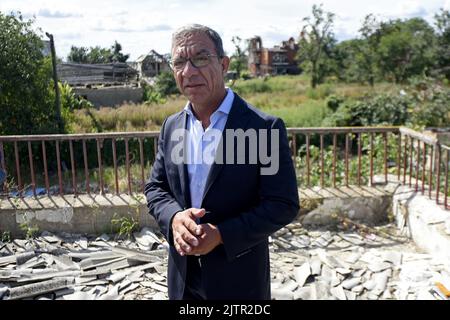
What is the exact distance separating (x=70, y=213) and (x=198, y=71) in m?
3.70

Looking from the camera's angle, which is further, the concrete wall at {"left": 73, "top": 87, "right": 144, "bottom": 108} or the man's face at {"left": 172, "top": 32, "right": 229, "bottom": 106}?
the concrete wall at {"left": 73, "top": 87, "right": 144, "bottom": 108}

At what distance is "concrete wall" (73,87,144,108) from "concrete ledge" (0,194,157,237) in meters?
12.5

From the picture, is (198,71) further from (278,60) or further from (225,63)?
(278,60)

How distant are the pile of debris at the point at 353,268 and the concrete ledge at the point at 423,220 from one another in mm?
109

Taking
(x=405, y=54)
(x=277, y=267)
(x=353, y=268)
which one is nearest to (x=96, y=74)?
(x=277, y=267)

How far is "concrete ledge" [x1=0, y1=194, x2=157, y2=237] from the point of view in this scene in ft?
15.9

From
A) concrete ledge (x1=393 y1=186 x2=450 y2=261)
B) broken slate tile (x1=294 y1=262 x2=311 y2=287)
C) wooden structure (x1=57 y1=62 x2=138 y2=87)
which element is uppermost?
wooden structure (x1=57 y1=62 x2=138 y2=87)

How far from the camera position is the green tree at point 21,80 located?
923 cm

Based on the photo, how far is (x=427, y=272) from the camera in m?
3.86

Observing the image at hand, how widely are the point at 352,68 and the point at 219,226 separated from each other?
29.0 meters

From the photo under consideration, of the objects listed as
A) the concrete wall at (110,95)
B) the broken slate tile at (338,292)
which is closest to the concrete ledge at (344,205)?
the broken slate tile at (338,292)

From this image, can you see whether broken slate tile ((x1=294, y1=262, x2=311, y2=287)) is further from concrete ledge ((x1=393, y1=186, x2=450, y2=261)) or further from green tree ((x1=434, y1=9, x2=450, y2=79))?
green tree ((x1=434, y1=9, x2=450, y2=79))

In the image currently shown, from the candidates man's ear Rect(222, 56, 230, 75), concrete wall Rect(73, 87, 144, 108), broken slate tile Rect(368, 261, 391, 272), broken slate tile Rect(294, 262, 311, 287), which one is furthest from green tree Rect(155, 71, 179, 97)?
man's ear Rect(222, 56, 230, 75)

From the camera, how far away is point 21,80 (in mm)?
9312
